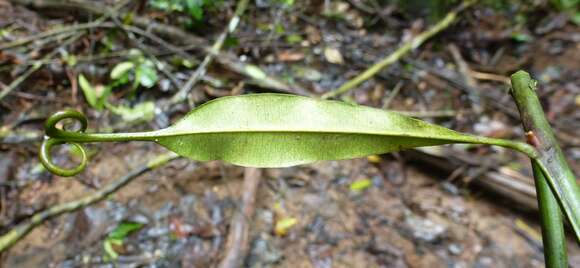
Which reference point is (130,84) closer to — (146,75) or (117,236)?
(146,75)

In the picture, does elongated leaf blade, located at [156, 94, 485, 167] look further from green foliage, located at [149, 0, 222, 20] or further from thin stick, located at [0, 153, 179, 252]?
green foliage, located at [149, 0, 222, 20]

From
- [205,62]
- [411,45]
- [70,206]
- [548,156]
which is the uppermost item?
[411,45]

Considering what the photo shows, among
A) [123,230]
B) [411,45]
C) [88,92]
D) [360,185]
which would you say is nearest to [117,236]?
[123,230]

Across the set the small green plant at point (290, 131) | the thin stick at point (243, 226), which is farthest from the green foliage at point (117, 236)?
the small green plant at point (290, 131)

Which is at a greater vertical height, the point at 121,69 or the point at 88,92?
the point at 121,69

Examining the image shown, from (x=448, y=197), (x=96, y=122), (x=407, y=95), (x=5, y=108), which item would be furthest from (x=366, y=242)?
(x=5, y=108)

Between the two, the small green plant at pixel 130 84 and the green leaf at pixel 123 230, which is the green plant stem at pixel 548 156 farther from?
the small green plant at pixel 130 84

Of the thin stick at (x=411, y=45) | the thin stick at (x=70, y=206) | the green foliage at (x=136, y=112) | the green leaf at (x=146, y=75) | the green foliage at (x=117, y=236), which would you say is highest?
the thin stick at (x=411, y=45)
